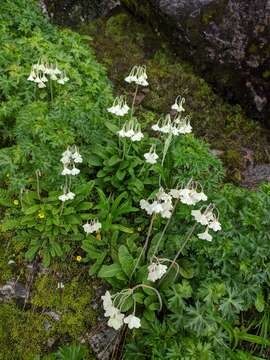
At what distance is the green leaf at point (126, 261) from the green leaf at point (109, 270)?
0.24ft

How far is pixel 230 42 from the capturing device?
6457 millimetres

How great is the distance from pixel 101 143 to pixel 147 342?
230cm

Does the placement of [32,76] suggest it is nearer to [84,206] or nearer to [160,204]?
[84,206]

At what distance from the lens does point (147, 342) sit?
374 centimetres

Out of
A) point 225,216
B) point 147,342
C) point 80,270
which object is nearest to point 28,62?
point 80,270

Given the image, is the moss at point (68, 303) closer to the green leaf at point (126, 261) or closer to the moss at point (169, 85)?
the green leaf at point (126, 261)

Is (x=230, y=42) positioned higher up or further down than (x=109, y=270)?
higher up

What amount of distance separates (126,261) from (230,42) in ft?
13.0

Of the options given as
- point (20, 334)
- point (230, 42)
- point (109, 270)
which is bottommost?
point (20, 334)

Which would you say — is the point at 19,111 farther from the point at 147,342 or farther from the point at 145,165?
the point at 147,342

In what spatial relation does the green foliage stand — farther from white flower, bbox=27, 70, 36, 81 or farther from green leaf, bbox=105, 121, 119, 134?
white flower, bbox=27, 70, 36, 81

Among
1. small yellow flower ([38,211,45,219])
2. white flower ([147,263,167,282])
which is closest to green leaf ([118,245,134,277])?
white flower ([147,263,167,282])

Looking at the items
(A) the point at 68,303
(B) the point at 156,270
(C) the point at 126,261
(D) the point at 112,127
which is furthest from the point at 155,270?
(D) the point at 112,127

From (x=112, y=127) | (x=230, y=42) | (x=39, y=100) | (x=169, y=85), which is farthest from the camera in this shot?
(x=169, y=85)
